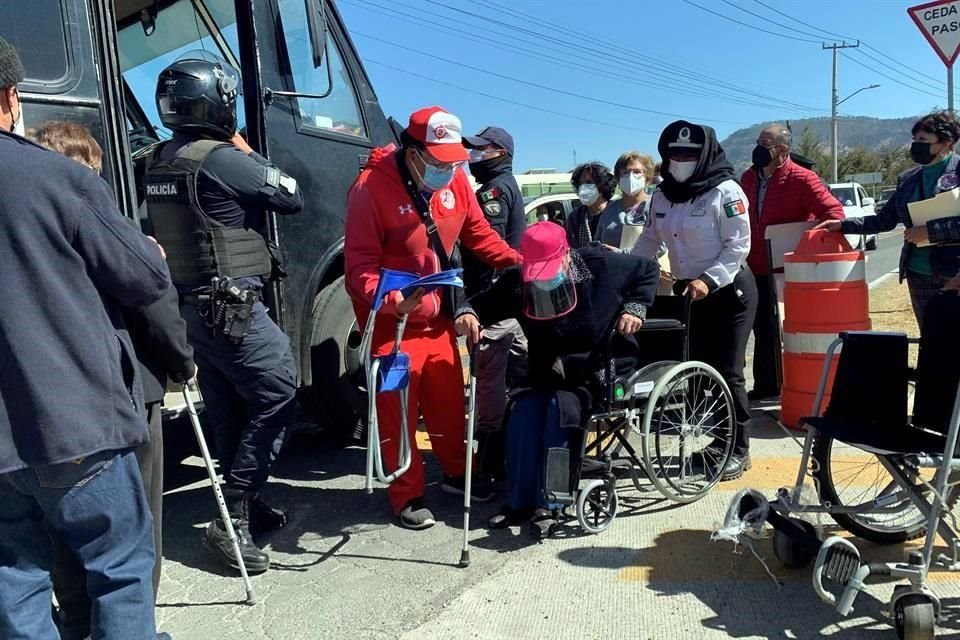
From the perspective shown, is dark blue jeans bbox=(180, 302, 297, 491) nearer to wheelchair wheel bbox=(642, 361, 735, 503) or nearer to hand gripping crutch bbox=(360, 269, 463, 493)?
hand gripping crutch bbox=(360, 269, 463, 493)

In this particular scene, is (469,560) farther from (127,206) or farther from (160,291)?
(127,206)

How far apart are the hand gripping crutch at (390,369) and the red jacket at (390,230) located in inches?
4.6

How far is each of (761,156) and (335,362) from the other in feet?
11.2

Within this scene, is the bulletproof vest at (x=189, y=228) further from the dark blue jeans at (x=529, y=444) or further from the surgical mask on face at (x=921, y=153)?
the surgical mask on face at (x=921, y=153)

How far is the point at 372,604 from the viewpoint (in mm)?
2998

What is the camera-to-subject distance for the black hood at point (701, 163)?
13.2ft

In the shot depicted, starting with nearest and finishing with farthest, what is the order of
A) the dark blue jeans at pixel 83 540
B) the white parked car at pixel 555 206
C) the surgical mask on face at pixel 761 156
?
the dark blue jeans at pixel 83 540 → the surgical mask on face at pixel 761 156 → the white parked car at pixel 555 206

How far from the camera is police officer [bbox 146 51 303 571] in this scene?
3189mm

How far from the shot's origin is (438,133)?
11.5 ft

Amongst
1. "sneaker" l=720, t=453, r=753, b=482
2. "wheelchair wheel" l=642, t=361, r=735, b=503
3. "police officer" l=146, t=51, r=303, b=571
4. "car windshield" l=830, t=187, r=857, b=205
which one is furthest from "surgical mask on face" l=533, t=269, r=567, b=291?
"car windshield" l=830, t=187, r=857, b=205

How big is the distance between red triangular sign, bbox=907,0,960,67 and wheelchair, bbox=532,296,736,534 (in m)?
3.83

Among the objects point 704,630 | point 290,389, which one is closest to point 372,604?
point 290,389

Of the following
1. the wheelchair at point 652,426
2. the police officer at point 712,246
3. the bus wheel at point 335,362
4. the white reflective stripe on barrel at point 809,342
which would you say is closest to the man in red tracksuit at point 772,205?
the white reflective stripe on barrel at point 809,342

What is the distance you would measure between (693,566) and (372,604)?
1.36m
